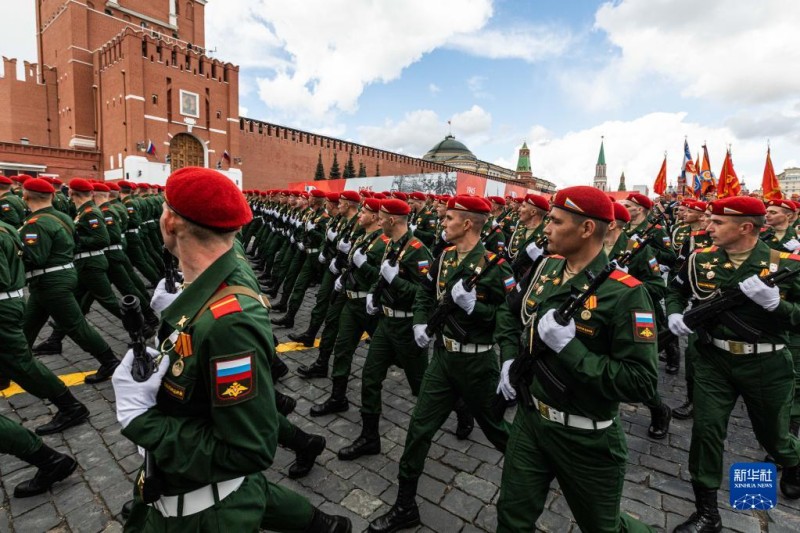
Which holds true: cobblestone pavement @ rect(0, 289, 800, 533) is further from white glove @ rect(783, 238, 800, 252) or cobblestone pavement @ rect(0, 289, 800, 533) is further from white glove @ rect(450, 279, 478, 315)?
white glove @ rect(783, 238, 800, 252)

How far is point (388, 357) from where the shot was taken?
405cm

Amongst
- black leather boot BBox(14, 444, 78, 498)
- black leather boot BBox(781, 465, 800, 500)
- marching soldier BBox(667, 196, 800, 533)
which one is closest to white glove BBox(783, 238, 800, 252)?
marching soldier BBox(667, 196, 800, 533)

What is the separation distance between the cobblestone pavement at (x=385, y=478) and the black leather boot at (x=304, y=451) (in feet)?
0.25

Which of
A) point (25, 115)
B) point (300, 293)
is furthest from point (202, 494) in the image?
point (25, 115)

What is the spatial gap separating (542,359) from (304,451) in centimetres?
218

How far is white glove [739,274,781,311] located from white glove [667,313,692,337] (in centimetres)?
56

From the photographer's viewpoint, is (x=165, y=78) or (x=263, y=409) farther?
(x=165, y=78)

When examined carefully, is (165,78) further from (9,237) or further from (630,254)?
(630,254)

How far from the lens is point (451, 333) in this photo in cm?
334

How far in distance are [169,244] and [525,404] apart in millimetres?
2050

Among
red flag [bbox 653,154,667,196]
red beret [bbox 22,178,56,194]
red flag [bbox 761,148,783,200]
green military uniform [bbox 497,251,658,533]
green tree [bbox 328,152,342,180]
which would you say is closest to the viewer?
green military uniform [bbox 497,251,658,533]

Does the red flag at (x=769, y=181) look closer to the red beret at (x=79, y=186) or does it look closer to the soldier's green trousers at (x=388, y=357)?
the soldier's green trousers at (x=388, y=357)

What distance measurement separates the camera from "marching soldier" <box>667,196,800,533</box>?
3.06m

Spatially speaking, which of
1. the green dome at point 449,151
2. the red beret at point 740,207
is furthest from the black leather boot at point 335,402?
the green dome at point 449,151
